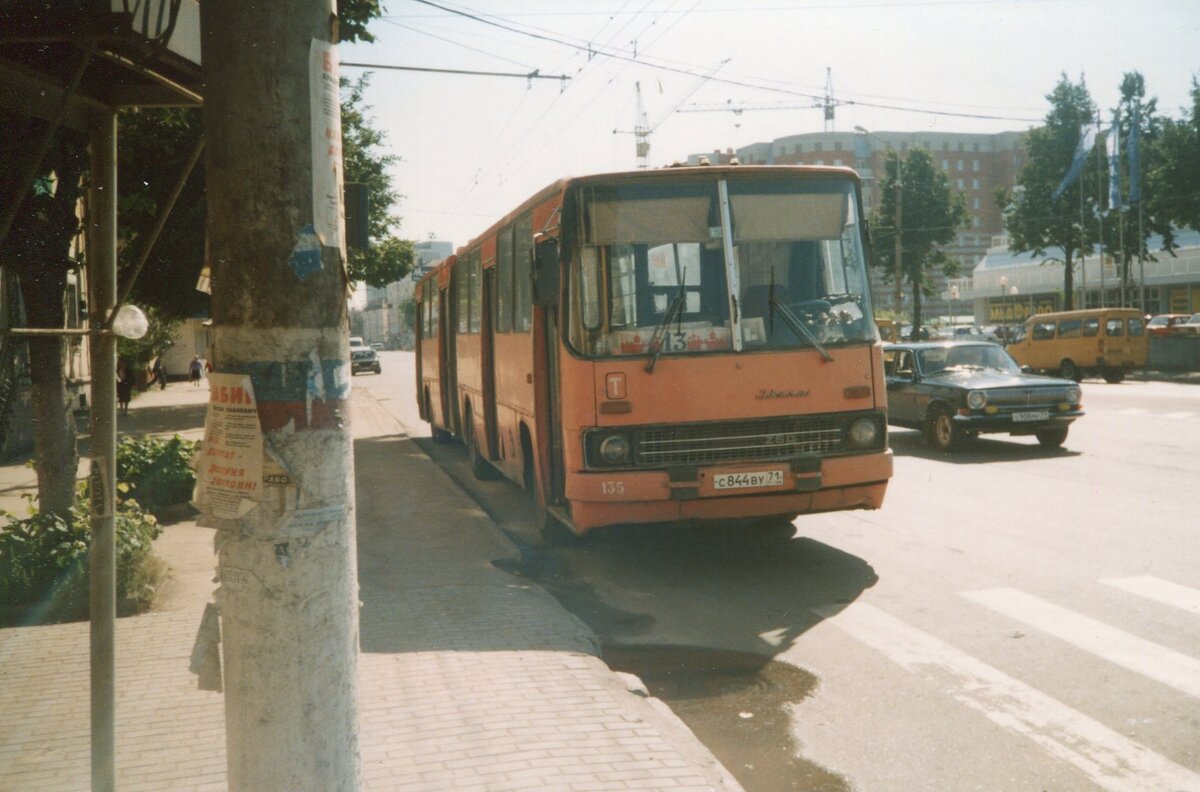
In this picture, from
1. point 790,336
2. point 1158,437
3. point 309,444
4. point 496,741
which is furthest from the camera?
point 1158,437

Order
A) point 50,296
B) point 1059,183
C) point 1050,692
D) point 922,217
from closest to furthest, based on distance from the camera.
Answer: point 1050,692 → point 50,296 → point 1059,183 → point 922,217

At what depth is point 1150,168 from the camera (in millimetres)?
45062

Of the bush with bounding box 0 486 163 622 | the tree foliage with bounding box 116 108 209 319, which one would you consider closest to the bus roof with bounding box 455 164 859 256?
the tree foliage with bounding box 116 108 209 319

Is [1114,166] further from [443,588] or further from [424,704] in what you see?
[424,704]

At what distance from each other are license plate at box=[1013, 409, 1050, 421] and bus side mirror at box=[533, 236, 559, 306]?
9170 millimetres

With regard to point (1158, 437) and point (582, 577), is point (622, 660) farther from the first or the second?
point (1158, 437)

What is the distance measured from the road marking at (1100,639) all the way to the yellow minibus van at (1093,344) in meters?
28.5

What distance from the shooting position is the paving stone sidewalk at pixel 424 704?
4.32 m

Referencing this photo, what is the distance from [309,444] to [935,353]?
15681 mm

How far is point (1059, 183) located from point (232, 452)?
56747mm

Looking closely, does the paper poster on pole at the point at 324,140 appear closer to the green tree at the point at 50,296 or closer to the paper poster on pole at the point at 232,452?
the paper poster on pole at the point at 232,452

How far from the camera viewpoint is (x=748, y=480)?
315 inches

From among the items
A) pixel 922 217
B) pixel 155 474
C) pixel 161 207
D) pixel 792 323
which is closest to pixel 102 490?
pixel 161 207

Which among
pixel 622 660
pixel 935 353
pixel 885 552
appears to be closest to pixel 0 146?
pixel 622 660
